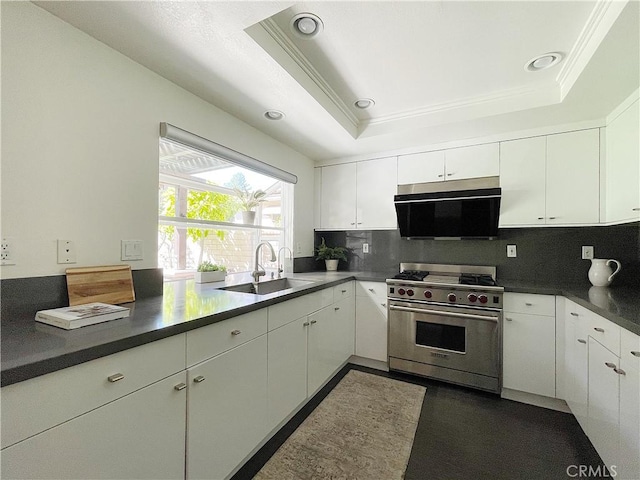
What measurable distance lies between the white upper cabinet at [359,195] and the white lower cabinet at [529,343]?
4.29 feet

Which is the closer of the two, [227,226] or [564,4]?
[564,4]

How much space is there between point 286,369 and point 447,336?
145 cm

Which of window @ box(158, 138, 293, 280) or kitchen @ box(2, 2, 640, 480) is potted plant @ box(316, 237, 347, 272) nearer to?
window @ box(158, 138, 293, 280)

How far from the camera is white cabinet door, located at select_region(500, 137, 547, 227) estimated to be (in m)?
2.44

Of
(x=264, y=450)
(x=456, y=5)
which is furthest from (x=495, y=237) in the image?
(x=264, y=450)

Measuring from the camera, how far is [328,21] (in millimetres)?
1476

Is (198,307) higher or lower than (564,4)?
lower

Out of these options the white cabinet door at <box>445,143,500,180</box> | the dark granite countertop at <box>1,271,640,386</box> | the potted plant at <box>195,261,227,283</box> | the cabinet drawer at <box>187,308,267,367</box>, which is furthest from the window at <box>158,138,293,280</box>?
the white cabinet door at <box>445,143,500,180</box>

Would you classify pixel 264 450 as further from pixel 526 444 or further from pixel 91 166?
pixel 91 166

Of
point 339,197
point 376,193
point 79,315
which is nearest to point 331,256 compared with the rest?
point 339,197

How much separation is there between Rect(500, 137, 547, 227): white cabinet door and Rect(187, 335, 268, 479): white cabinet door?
237cm

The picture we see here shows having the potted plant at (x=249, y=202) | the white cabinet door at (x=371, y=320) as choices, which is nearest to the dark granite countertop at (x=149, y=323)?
the potted plant at (x=249, y=202)

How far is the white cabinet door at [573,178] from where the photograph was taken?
2268 millimetres

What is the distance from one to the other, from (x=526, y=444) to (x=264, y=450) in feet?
5.31
